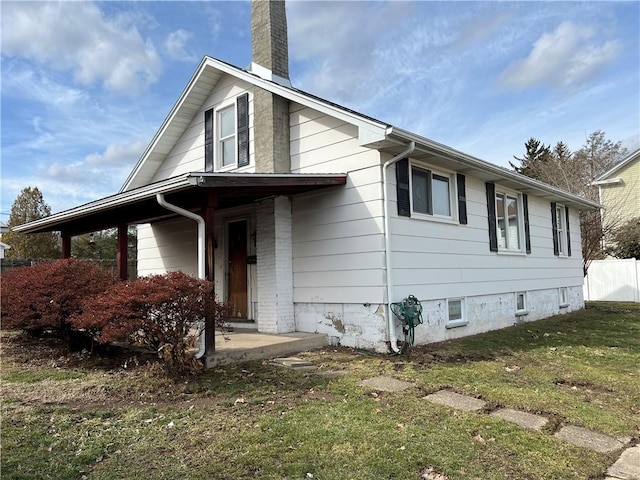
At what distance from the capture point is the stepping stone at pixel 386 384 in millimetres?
5211

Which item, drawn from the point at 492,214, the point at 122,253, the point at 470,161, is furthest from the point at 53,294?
the point at 492,214

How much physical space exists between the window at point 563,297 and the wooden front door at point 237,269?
31.6ft

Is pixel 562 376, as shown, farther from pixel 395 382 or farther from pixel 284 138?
pixel 284 138

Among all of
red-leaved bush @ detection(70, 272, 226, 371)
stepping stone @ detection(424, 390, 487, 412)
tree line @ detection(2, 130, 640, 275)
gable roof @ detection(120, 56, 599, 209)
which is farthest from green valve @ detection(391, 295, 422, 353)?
tree line @ detection(2, 130, 640, 275)

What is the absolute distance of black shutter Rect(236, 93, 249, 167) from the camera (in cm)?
934

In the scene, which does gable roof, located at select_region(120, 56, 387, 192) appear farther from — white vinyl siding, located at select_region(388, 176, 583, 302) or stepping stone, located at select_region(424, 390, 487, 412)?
stepping stone, located at select_region(424, 390, 487, 412)

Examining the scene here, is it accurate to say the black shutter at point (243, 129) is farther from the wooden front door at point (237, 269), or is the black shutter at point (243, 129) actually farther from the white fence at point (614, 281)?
the white fence at point (614, 281)

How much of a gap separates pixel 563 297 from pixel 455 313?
693 cm

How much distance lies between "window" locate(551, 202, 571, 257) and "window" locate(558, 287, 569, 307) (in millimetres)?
1073

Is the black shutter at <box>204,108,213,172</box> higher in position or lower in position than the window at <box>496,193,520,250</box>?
higher

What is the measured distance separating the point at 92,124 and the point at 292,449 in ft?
44.2

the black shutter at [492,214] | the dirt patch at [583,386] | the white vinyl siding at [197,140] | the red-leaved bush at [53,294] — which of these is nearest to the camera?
the dirt patch at [583,386]

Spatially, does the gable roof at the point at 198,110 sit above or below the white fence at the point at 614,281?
above

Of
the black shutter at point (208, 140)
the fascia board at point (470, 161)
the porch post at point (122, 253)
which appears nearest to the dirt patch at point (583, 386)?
the fascia board at point (470, 161)
